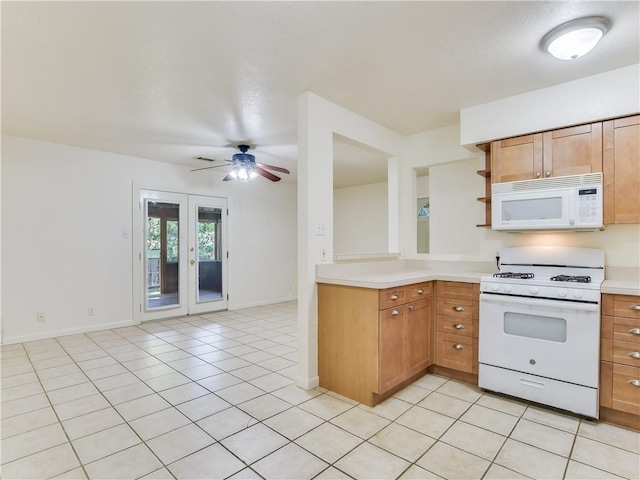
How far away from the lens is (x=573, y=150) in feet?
8.85

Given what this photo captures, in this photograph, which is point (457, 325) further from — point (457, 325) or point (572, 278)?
point (572, 278)

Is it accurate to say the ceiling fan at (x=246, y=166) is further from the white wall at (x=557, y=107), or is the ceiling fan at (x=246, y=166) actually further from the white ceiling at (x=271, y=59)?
the white wall at (x=557, y=107)

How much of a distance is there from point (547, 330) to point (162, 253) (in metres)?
5.21

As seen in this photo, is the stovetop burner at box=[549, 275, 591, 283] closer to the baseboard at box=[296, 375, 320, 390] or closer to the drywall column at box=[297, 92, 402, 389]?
the drywall column at box=[297, 92, 402, 389]

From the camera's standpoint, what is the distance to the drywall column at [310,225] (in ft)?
9.45

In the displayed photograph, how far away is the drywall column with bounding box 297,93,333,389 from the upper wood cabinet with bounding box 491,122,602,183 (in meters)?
1.63

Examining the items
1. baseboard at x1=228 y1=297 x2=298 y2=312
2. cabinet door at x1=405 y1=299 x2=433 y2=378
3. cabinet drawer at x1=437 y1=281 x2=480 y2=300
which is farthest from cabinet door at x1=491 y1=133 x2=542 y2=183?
baseboard at x1=228 y1=297 x2=298 y2=312

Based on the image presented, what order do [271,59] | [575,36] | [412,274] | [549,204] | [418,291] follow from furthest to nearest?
[412,274], [418,291], [549,204], [271,59], [575,36]

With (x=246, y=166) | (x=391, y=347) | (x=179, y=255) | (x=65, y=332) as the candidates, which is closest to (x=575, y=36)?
(x=391, y=347)

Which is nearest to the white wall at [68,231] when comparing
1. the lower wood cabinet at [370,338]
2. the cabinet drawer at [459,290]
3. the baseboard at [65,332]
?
the baseboard at [65,332]

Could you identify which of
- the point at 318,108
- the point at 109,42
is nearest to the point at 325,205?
the point at 318,108

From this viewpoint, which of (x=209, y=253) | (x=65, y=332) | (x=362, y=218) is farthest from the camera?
(x=362, y=218)

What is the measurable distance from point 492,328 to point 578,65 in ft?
6.87

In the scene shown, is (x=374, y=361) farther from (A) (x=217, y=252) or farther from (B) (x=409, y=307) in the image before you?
(A) (x=217, y=252)
